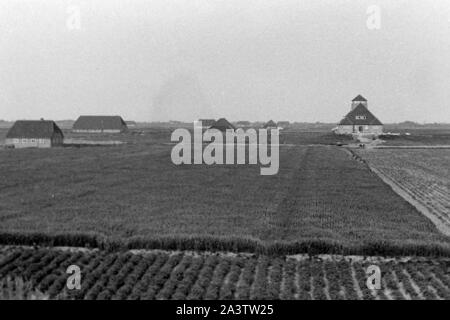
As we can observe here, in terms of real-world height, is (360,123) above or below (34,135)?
above

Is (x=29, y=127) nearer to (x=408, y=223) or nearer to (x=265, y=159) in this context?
(x=265, y=159)

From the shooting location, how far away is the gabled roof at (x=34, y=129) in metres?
65.1

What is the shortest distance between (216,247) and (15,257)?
5.33 meters

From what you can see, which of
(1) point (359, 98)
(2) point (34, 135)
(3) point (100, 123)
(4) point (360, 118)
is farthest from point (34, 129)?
(1) point (359, 98)

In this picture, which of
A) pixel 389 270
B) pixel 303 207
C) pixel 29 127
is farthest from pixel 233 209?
pixel 29 127

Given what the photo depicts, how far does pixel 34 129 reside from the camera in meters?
66.2

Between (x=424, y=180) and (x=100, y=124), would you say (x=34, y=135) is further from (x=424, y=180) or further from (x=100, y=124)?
(x=424, y=180)

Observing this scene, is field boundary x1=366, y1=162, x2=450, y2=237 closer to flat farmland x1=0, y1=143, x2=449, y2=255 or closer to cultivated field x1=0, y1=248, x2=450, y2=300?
flat farmland x1=0, y1=143, x2=449, y2=255

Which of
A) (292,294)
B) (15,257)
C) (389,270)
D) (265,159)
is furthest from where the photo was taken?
(265,159)

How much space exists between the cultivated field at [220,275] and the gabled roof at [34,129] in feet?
185

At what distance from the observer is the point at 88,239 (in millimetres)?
13383

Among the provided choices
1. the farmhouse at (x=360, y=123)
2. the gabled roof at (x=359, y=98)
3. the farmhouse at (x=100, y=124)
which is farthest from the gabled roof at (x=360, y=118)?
the farmhouse at (x=100, y=124)

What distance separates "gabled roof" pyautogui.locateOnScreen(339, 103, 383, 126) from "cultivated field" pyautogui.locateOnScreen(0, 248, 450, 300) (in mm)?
76671

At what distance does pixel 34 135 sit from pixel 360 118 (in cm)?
5678
